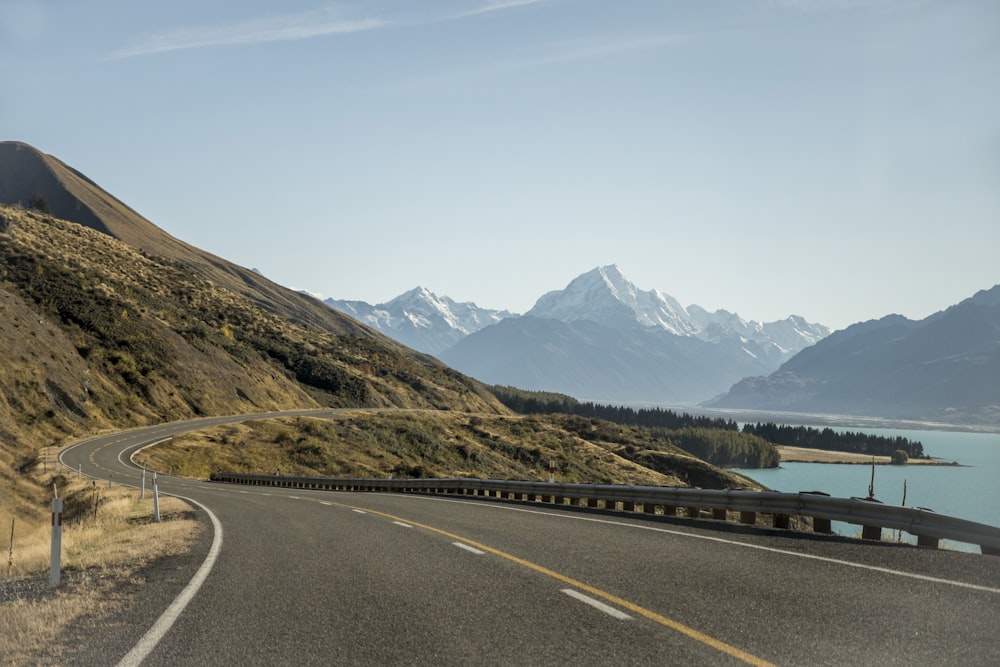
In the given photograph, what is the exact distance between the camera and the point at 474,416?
11931cm

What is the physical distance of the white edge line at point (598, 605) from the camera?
7746 millimetres

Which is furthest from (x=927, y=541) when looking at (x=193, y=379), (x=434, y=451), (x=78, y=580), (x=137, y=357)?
(x=193, y=379)

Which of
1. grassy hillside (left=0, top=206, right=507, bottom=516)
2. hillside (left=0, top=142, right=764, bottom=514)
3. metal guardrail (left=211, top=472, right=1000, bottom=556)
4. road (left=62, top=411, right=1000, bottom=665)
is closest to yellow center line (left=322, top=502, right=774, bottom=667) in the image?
road (left=62, top=411, right=1000, bottom=665)

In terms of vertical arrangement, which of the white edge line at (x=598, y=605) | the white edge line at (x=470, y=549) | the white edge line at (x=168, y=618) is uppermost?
the white edge line at (x=598, y=605)

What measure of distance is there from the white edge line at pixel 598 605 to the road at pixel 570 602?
0.10 feet

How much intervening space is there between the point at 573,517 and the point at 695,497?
2.71 metres

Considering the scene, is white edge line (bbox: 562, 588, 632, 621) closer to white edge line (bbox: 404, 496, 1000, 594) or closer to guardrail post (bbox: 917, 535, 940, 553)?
white edge line (bbox: 404, 496, 1000, 594)

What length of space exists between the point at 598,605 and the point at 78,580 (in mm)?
6826

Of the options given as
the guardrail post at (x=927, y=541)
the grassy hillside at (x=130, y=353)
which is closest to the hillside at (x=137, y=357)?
the grassy hillside at (x=130, y=353)

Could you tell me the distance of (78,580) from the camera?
10727 millimetres

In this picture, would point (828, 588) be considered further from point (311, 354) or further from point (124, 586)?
point (311, 354)

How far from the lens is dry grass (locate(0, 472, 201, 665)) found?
744 cm

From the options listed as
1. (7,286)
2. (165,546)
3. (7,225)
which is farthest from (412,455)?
(165,546)

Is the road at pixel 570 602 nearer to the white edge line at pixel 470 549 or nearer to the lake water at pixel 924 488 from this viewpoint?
the white edge line at pixel 470 549
